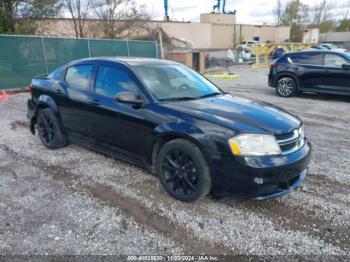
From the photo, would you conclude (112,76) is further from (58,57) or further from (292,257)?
(58,57)

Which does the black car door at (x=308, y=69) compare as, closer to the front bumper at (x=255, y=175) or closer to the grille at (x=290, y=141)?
the grille at (x=290, y=141)

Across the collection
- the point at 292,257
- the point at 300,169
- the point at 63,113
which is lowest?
the point at 292,257

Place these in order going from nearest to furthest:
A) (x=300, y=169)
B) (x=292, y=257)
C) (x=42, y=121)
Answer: (x=292, y=257) < (x=300, y=169) < (x=42, y=121)

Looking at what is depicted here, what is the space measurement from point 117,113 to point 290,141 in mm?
2069

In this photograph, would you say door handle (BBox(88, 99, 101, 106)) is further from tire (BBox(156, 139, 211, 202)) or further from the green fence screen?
the green fence screen

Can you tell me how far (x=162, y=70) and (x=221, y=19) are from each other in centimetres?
5556

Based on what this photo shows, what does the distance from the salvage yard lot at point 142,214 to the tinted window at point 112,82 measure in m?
1.11

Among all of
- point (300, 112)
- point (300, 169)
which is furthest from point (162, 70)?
point (300, 112)

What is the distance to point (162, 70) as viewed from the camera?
4.08m

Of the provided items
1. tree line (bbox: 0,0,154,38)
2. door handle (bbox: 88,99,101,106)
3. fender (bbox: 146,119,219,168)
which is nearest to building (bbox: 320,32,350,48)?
tree line (bbox: 0,0,154,38)

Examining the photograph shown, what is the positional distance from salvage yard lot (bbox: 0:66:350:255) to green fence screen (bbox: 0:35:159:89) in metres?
8.21

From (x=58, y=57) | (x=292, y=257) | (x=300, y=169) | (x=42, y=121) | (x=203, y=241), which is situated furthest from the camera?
(x=58, y=57)

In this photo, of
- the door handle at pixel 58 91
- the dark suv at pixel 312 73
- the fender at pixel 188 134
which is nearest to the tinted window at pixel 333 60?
the dark suv at pixel 312 73

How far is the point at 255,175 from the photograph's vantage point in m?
2.83
